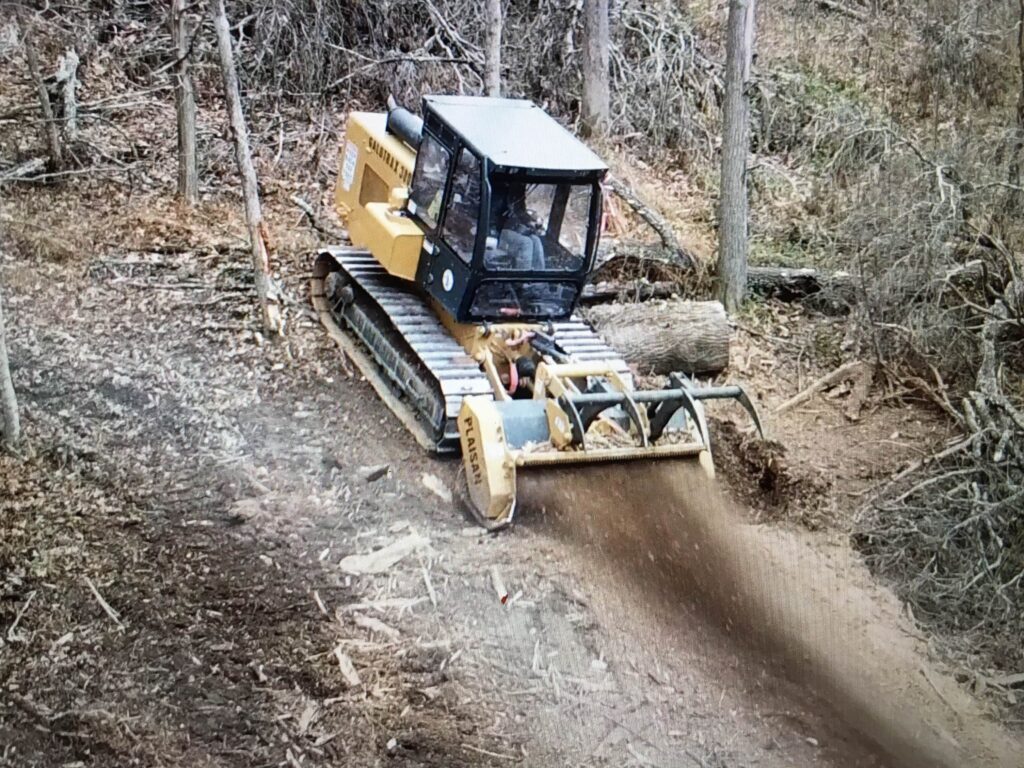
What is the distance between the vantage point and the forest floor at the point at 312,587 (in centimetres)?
528

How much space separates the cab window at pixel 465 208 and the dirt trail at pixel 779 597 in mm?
1958

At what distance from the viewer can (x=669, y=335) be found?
9.57 metres

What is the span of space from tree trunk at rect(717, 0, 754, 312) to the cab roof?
98.8 inches

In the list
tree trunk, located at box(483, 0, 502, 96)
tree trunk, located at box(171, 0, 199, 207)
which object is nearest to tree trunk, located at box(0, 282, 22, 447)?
tree trunk, located at box(171, 0, 199, 207)

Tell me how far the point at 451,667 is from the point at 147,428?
3.26 m

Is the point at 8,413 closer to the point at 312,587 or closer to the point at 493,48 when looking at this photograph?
the point at 312,587

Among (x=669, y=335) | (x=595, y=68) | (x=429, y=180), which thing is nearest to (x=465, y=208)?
(x=429, y=180)

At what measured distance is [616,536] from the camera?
6.78 meters

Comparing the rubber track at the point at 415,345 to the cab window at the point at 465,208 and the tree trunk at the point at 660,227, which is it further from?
the tree trunk at the point at 660,227

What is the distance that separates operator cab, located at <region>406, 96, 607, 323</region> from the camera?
773cm

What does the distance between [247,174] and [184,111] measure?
9.14ft

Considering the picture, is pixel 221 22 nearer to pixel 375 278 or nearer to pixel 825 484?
pixel 375 278

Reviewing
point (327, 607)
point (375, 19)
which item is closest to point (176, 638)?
point (327, 607)

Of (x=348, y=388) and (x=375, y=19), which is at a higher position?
(x=375, y=19)
